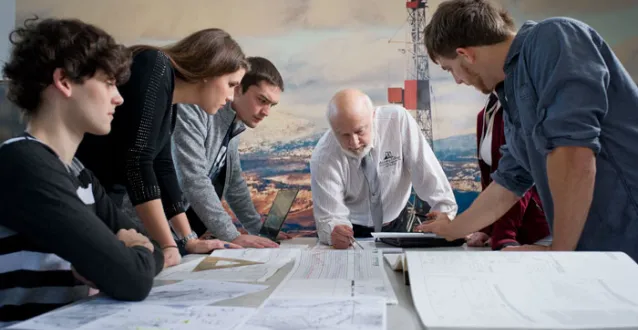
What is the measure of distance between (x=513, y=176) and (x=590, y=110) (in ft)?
1.61

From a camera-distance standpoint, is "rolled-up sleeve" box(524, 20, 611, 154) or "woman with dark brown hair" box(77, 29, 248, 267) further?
"woman with dark brown hair" box(77, 29, 248, 267)

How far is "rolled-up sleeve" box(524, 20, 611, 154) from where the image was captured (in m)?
1.04

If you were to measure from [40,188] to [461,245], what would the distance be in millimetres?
1284

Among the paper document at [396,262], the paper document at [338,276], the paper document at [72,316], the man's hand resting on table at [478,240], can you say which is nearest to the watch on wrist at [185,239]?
the paper document at [338,276]

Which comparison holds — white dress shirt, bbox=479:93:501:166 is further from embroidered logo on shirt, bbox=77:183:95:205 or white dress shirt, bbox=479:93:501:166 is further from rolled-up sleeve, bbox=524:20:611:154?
embroidered logo on shirt, bbox=77:183:95:205

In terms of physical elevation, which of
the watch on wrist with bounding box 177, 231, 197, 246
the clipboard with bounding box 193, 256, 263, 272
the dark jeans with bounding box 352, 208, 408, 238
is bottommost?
the dark jeans with bounding box 352, 208, 408, 238

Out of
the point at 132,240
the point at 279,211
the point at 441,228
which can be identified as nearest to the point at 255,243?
the point at 279,211

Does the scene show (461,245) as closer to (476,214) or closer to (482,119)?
(476,214)

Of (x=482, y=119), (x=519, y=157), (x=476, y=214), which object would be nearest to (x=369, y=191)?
(x=482, y=119)

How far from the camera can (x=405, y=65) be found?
12.0 feet

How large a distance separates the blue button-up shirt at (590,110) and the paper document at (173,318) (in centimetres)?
70

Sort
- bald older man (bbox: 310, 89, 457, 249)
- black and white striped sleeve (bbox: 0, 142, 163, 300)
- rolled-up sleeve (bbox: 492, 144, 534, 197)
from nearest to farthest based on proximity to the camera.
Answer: black and white striped sleeve (bbox: 0, 142, 163, 300) < rolled-up sleeve (bbox: 492, 144, 534, 197) < bald older man (bbox: 310, 89, 457, 249)

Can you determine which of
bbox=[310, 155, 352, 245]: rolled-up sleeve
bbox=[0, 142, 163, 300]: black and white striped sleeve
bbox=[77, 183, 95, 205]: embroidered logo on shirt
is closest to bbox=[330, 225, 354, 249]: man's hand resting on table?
bbox=[310, 155, 352, 245]: rolled-up sleeve

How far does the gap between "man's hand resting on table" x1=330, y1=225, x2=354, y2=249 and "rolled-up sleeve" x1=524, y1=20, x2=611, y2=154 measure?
0.74 metres
